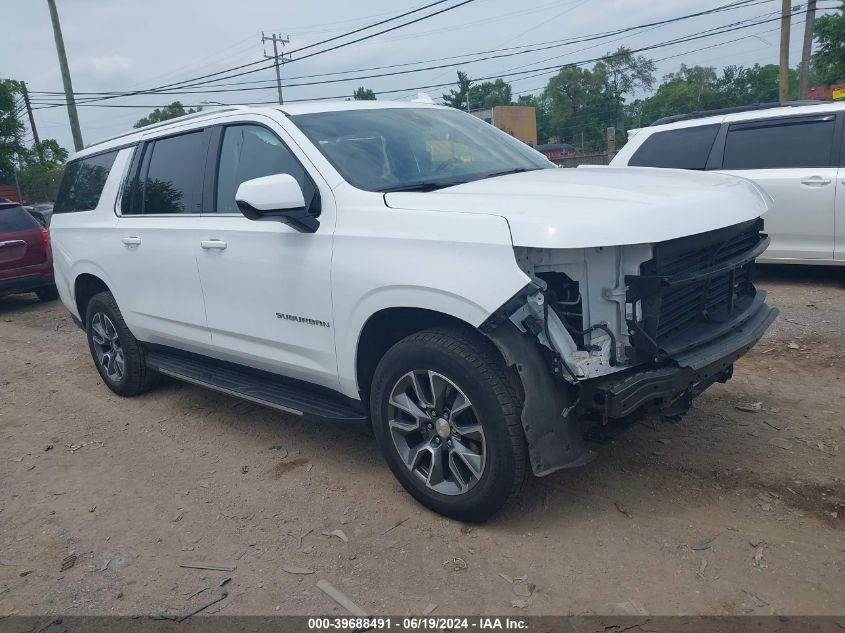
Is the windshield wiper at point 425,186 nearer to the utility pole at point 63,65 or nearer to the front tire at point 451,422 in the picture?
the front tire at point 451,422

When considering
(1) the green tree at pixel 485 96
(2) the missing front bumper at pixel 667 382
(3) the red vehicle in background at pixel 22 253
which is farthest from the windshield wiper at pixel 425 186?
(1) the green tree at pixel 485 96

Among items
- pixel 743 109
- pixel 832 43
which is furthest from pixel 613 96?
pixel 743 109

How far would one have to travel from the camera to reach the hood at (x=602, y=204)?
2.87m

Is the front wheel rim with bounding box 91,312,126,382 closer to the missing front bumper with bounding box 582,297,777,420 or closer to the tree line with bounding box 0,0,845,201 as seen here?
the missing front bumper with bounding box 582,297,777,420

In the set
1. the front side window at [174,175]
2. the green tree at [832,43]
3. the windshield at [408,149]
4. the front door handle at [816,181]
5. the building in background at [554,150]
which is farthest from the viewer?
the green tree at [832,43]

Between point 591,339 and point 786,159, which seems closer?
point 591,339

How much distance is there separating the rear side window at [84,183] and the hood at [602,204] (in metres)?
3.23

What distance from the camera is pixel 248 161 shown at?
14.2 ft

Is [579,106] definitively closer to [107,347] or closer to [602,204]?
[107,347]

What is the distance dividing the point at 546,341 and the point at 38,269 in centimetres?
1004

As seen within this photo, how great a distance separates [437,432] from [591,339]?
0.87 meters

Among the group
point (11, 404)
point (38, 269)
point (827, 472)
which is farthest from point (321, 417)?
point (38, 269)

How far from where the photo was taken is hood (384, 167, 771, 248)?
2867 mm

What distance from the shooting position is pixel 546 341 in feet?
9.83
